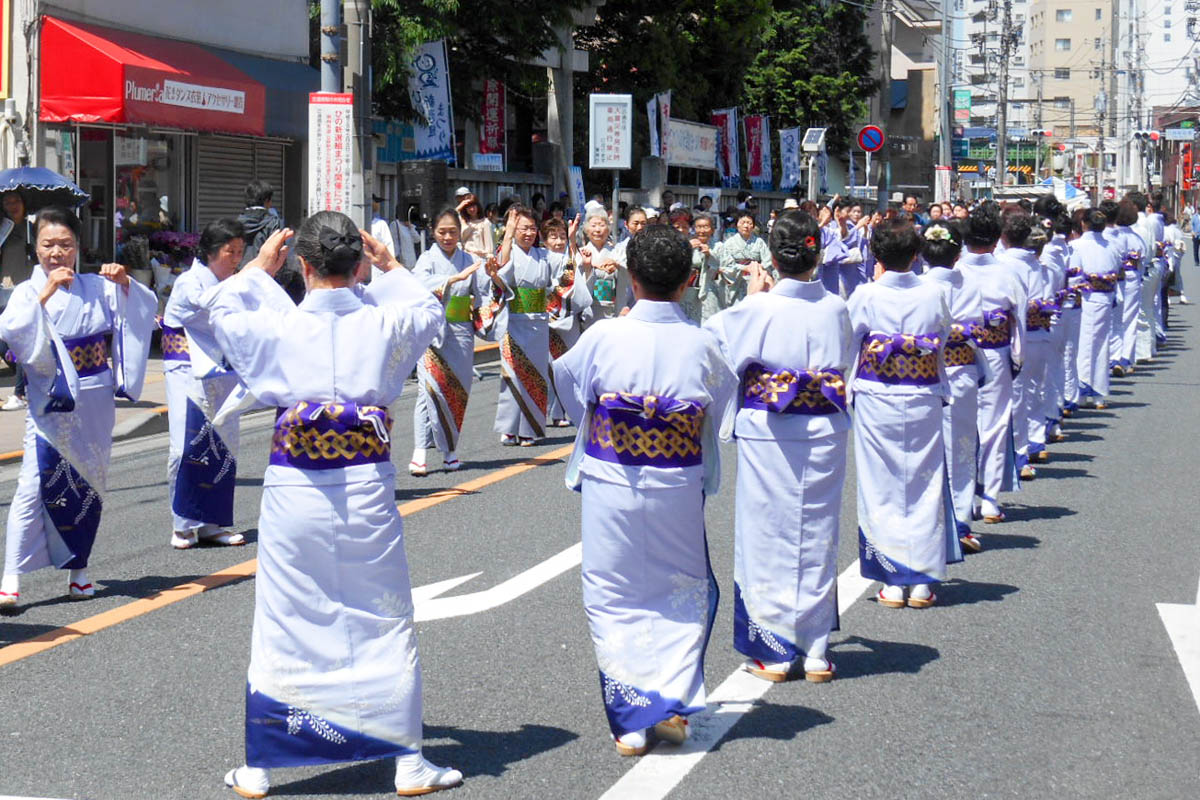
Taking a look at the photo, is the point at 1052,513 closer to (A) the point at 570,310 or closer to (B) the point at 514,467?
(B) the point at 514,467

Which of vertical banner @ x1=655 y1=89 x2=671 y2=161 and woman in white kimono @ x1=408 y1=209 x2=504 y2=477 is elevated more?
vertical banner @ x1=655 y1=89 x2=671 y2=161

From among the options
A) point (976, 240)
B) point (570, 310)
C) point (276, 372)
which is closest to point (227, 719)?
point (276, 372)

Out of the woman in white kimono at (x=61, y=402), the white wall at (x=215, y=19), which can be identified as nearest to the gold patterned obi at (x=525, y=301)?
the woman in white kimono at (x=61, y=402)

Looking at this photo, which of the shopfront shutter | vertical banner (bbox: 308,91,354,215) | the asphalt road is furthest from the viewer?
the shopfront shutter

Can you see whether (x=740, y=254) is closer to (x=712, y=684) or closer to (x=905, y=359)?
(x=905, y=359)

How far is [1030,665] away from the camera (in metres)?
6.28

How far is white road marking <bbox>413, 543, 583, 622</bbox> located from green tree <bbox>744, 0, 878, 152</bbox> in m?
34.2

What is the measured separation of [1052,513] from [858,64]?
122 ft

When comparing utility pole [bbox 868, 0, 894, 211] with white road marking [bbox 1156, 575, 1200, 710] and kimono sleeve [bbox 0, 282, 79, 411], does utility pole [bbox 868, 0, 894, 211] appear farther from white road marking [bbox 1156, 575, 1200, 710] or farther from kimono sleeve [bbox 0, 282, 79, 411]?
kimono sleeve [bbox 0, 282, 79, 411]

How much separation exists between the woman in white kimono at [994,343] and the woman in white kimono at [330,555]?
5.09m

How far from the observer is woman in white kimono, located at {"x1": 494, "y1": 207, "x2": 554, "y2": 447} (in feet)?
40.0

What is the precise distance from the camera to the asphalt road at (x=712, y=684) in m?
4.98

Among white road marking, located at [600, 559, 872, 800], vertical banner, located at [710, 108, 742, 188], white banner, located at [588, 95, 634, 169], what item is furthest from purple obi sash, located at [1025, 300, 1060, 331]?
vertical banner, located at [710, 108, 742, 188]

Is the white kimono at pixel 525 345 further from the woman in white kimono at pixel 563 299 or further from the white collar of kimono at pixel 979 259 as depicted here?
the white collar of kimono at pixel 979 259
